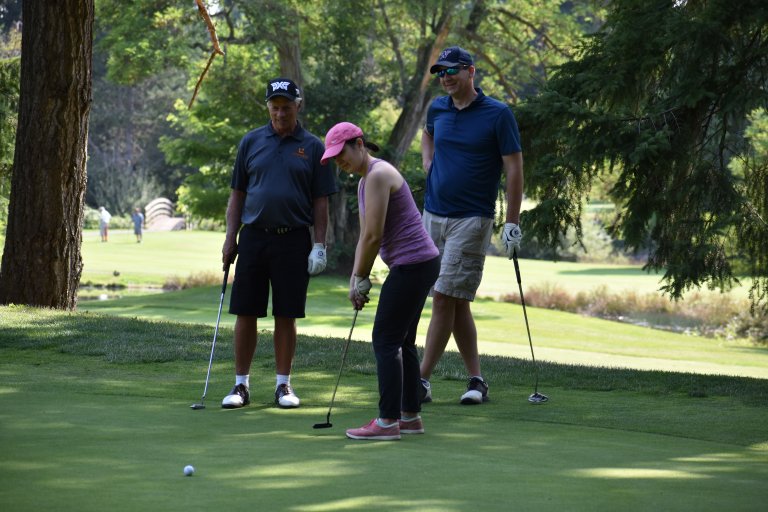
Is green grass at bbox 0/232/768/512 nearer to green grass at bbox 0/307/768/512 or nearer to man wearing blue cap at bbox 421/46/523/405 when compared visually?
green grass at bbox 0/307/768/512

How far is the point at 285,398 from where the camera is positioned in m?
Result: 6.99

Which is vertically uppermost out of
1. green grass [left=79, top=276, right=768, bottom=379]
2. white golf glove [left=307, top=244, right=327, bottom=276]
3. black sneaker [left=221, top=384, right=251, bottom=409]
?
white golf glove [left=307, top=244, right=327, bottom=276]

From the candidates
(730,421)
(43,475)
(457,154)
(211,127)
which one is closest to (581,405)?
(730,421)

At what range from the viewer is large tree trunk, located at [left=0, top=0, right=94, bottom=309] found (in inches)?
484

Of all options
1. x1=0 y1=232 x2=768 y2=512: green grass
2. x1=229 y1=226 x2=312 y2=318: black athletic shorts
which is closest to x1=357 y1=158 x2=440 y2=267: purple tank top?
x1=0 y1=232 x2=768 y2=512: green grass

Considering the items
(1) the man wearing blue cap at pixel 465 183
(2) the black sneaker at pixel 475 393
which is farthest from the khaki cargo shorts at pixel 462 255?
(2) the black sneaker at pixel 475 393

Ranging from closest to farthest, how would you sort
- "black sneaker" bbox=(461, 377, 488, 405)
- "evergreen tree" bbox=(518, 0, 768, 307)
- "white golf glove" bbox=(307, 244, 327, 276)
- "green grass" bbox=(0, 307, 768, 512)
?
"green grass" bbox=(0, 307, 768, 512), "white golf glove" bbox=(307, 244, 327, 276), "black sneaker" bbox=(461, 377, 488, 405), "evergreen tree" bbox=(518, 0, 768, 307)

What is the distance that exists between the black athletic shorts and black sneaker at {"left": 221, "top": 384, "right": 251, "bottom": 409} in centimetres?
47

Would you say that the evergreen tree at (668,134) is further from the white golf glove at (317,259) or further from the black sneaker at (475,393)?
the white golf glove at (317,259)

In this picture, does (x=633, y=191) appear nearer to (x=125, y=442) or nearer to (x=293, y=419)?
(x=293, y=419)

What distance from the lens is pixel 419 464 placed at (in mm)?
4977

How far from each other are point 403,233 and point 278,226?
57.8 inches

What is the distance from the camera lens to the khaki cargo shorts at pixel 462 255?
23.4ft

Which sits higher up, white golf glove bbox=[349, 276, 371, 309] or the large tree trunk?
the large tree trunk
